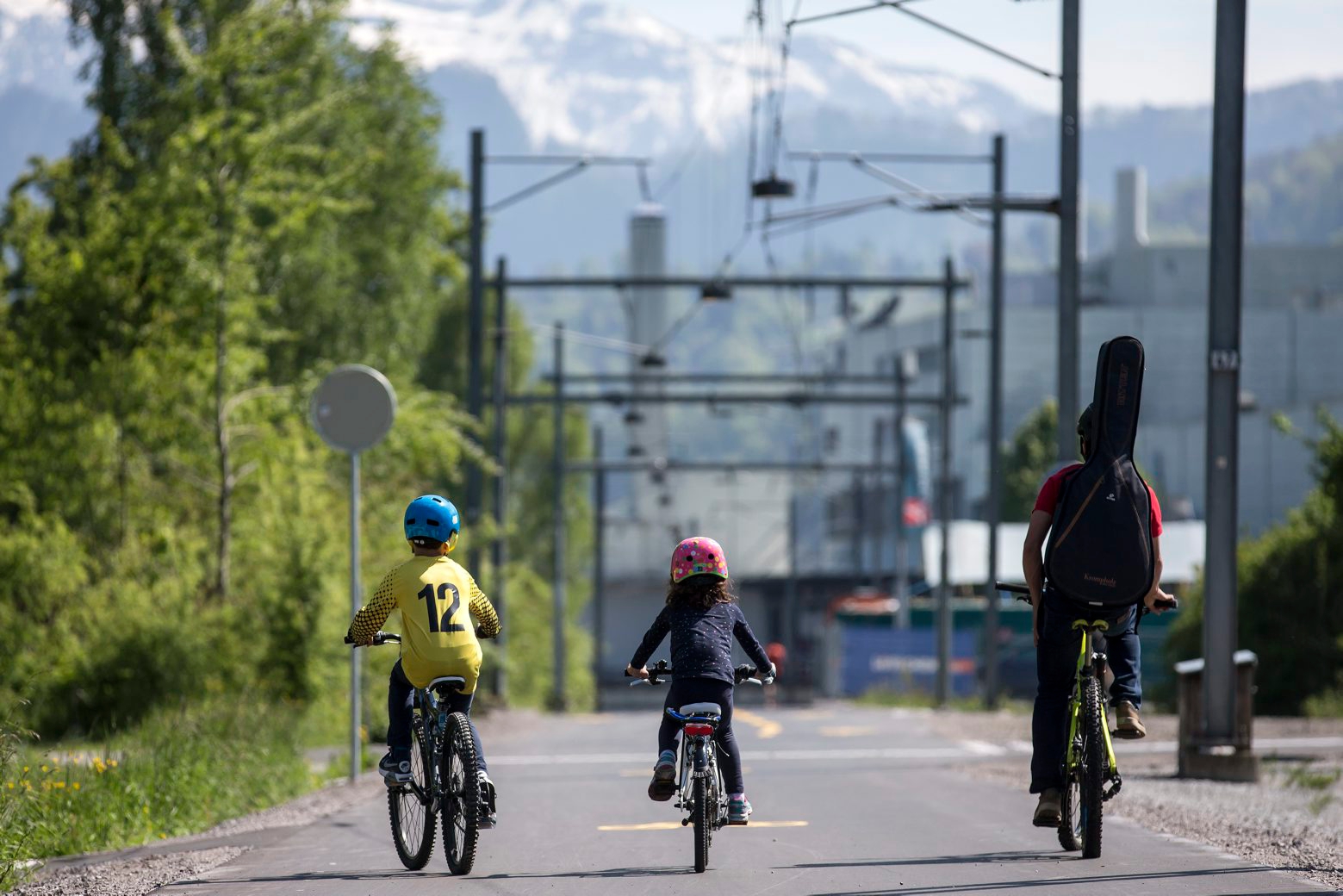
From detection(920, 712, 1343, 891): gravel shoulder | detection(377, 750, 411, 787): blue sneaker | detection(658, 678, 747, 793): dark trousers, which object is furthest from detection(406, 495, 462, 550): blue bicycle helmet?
detection(920, 712, 1343, 891): gravel shoulder

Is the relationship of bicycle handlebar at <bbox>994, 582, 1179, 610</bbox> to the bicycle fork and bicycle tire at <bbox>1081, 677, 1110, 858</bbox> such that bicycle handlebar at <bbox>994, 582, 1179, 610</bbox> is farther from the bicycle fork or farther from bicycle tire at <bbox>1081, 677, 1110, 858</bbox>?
bicycle tire at <bbox>1081, 677, 1110, 858</bbox>

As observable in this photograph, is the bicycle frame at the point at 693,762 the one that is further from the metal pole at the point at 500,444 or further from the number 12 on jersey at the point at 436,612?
the metal pole at the point at 500,444

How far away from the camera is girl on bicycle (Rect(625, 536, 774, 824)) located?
923 centimetres

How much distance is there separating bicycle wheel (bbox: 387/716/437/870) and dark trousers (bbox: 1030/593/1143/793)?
A: 274 cm

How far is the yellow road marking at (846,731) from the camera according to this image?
76.7ft

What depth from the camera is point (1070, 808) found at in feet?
30.7

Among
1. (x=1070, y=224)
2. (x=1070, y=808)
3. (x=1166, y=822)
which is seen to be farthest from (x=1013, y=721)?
(x=1070, y=808)

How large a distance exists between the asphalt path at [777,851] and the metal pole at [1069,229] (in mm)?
5998

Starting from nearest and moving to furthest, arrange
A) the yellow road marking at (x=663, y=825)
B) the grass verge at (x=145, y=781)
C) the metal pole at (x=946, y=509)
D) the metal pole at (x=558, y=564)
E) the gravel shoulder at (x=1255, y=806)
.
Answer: the gravel shoulder at (x=1255, y=806)
the grass verge at (x=145, y=781)
the yellow road marking at (x=663, y=825)
the metal pole at (x=946, y=509)
the metal pole at (x=558, y=564)

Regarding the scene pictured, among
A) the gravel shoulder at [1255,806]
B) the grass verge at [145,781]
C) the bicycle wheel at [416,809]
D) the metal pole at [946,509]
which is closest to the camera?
the bicycle wheel at [416,809]

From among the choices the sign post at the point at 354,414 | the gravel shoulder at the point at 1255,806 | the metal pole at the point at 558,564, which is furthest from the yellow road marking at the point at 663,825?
the metal pole at the point at 558,564

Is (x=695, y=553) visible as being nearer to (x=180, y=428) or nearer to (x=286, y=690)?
(x=286, y=690)

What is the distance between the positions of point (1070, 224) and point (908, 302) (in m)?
153

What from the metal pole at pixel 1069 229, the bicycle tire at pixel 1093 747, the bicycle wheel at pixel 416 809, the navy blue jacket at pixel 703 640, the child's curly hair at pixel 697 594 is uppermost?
the metal pole at pixel 1069 229
